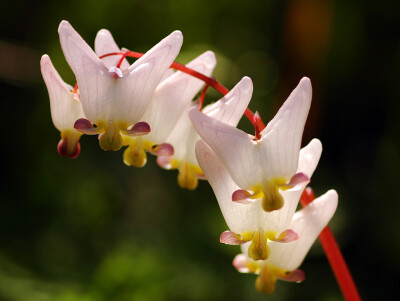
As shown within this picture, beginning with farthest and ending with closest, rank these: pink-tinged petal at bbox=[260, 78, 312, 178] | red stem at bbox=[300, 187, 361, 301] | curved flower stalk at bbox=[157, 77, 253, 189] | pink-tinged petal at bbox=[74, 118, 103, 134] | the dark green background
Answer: the dark green background
curved flower stalk at bbox=[157, 77, 253, 189]
red stem at bbox=[300, 187, 361, 301]
pink-tinged petal at bbox=[74, 118, 103, 134]
pink-tinged petal at bbox=[260, 78, 312, 178]

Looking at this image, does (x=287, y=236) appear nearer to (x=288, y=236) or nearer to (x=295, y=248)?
(x=288, y=236)

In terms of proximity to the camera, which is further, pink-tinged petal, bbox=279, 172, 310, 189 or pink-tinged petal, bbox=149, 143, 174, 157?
pink-tinged petal, bbox=149, 143, 174, 157

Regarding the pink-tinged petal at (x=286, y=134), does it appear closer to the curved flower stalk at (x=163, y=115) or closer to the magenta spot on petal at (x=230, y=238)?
the magenta spot on petal at (x=230, y=238)

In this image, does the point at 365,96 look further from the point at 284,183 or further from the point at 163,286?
the point at 284,183

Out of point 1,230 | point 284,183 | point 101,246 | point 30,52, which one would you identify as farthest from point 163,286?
point 30,52

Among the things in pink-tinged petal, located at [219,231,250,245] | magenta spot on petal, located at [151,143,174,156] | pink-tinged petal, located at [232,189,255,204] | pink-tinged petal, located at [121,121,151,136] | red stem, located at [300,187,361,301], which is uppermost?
magenta spot on petal, located at [151,143,174,156]

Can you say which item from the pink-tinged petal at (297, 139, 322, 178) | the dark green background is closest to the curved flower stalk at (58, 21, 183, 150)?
the pink-tinged petal at (297, 139, 322, 178)

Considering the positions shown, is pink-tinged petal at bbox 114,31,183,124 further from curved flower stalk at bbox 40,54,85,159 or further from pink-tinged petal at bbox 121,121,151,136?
curved flower stalk at bbox 40,54,85,159
